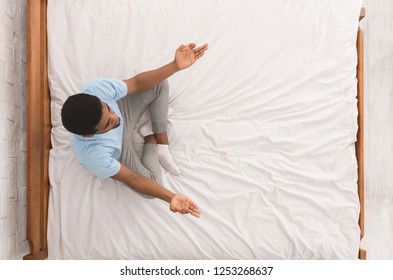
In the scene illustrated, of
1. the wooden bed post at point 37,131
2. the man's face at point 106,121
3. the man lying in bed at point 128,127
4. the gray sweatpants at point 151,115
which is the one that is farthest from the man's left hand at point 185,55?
the wooden bed post at point 37,131

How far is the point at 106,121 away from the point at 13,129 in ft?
1.47

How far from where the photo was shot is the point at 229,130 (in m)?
1.33

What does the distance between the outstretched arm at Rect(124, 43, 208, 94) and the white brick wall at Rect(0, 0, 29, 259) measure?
0.41 meters

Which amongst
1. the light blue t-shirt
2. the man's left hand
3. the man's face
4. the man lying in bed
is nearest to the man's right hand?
the man lying in bed

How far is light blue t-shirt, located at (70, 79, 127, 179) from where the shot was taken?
1125 mm

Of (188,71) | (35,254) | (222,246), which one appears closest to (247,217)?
(222,246)

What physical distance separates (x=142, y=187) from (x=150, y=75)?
0.39 metres

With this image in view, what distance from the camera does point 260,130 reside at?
1330 mm

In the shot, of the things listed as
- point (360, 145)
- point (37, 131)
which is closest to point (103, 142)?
point (37, 131)

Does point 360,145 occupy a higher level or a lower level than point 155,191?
higher

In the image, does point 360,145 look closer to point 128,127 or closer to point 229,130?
point 229,130

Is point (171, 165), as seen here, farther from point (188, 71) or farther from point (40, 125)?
point (40, 125)

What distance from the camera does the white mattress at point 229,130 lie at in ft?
4.27

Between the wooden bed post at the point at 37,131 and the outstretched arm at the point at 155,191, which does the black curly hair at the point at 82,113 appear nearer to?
the outstretched arm at the point at 155,191
